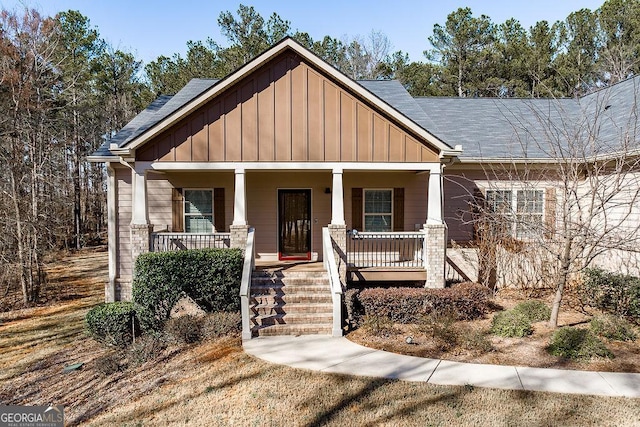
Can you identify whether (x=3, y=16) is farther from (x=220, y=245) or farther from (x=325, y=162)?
(x=325, y=162)

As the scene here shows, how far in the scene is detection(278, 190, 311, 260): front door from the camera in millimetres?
12094

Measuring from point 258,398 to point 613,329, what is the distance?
6557mm

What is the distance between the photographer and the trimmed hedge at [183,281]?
331 inches

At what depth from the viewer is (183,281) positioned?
8555mm

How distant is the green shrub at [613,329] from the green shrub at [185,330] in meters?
7.59

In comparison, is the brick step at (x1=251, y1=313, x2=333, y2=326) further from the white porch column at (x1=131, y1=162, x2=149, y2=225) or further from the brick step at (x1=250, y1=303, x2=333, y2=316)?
the white porch column at (x1=131, y1=162, x2=149, y2=225)

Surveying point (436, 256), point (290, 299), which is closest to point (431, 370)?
point (290, 299)

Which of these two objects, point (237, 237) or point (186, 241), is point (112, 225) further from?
point (237, 237)

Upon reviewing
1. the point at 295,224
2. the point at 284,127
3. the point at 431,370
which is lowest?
the point at 431,370

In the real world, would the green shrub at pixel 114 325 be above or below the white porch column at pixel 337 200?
below

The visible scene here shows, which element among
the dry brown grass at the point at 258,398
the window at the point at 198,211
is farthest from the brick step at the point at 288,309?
the window at the point at 198,211

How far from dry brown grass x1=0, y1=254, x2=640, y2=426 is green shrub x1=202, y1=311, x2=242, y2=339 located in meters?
0.33

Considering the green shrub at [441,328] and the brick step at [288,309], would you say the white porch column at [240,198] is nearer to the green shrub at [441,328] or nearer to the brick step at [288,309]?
the brick step at [288,309]

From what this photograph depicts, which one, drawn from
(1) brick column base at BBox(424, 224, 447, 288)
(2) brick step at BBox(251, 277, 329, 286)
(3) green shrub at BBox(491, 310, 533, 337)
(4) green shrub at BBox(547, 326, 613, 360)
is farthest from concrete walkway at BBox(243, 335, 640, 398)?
(1) brick column base at BBox(424, 224, 447, 288)
